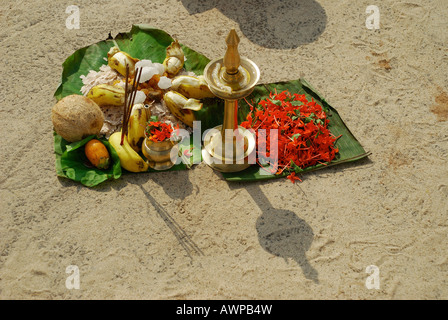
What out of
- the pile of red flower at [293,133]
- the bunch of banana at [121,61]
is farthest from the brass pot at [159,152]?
the bunch of banana at [121,61]

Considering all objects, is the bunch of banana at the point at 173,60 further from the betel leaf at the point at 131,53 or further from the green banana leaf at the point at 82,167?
the green banana leaf at the point at 82,167

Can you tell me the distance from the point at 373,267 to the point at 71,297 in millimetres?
2406

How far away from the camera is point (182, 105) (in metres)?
4.61

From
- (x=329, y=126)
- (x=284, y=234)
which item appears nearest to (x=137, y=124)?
(x=284, y=234)

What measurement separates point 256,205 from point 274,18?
2823 millimetres

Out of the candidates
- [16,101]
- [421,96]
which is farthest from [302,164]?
[16,101]

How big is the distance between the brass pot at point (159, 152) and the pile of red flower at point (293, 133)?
834mm

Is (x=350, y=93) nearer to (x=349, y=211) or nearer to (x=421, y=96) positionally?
(x=421, y=96)

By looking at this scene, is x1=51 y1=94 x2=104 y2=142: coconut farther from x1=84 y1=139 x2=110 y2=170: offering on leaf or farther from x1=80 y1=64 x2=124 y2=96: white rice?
x1=80 y1=64 x2=124 y2=96: white rice

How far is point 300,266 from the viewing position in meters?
3.88

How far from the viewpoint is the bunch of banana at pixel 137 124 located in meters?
4.41

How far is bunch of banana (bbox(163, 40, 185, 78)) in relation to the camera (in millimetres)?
4930

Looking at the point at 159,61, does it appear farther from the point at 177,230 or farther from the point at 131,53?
the point at 177,230

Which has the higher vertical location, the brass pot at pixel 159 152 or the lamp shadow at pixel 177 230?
the brass pot at pixel 159 152
